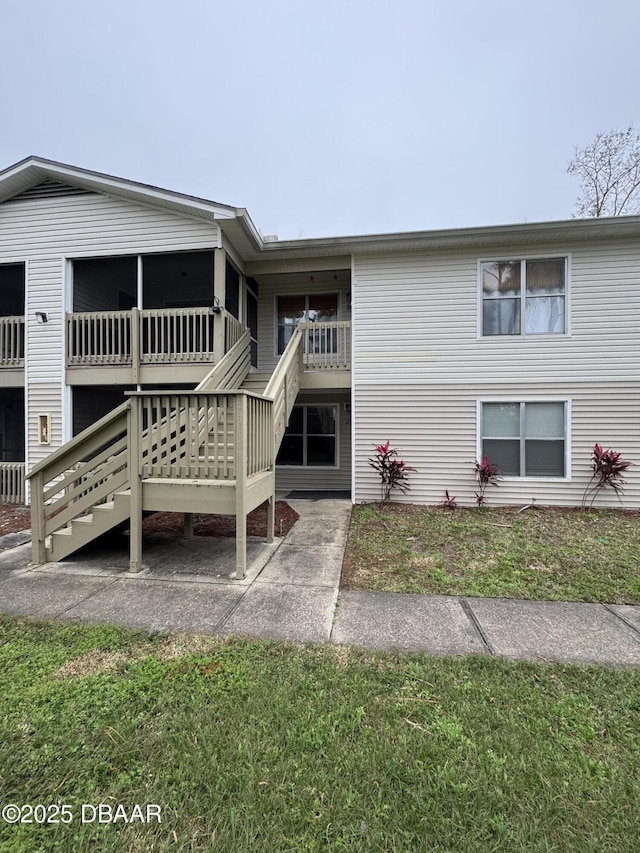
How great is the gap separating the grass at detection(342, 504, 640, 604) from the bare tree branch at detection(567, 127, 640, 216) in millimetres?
13418

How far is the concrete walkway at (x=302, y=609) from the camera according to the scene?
301cm

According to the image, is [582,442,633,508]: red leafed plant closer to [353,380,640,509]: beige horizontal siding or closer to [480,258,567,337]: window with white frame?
[353,380,640,509]: beige horizontal siding

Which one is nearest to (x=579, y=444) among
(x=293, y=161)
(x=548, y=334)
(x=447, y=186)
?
(x=548, y=334)

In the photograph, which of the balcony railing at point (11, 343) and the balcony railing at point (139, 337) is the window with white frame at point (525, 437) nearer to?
the balcony railing at point (139, 337)

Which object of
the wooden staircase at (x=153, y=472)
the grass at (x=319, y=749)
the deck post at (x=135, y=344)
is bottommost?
the grass at (x=319, y=749)

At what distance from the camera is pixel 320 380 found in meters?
8.62

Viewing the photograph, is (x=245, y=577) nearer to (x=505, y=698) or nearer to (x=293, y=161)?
(x=505, y=698)

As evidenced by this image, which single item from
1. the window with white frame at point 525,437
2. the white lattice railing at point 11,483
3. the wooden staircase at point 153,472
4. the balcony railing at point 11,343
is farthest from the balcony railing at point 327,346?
the white lattice railing at point 11,483

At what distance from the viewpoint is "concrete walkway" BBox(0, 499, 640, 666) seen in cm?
301

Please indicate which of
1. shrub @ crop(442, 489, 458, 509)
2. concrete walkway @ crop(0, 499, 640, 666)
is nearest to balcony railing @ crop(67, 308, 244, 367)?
concrete walkway @ crop(0, 499, 640, 666)

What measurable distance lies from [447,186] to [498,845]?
2814 cm

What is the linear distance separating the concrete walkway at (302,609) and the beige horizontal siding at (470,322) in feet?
16.2

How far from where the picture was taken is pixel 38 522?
471 centimetres

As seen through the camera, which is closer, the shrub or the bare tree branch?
the shrub
